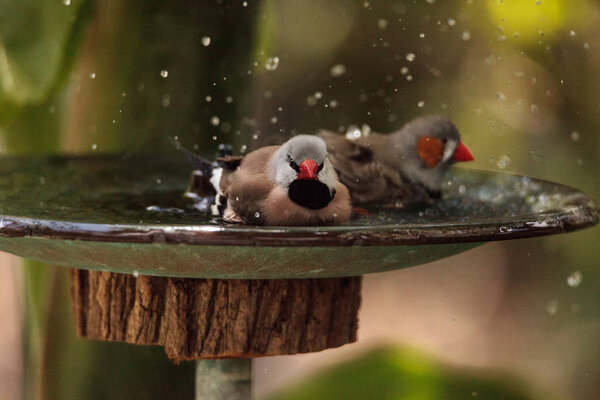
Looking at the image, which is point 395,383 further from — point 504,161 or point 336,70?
point 336,70

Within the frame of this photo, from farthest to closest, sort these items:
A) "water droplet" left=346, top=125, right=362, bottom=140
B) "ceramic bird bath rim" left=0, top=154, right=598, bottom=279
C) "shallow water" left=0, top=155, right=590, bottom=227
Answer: "water droplet" left=346, top=125, right=362, bottom=140 < "shallow water" left=0, top=155, right=590, bottom=227 < "ceramic bird bath rim" left=0, top=154, right=598, bottom=279

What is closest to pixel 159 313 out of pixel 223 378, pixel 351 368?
pixel 223 378

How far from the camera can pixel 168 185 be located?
239 cm

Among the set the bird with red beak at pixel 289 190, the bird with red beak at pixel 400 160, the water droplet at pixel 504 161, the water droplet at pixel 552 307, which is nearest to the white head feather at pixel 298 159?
the bird with red beak at pixel 289 190

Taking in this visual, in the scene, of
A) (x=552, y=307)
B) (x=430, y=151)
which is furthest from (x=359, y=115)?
(x=552, y=307)

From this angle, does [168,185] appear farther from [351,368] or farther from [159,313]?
[351,368]

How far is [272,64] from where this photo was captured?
3.24m

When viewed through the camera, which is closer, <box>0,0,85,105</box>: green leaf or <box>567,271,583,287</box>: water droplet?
<box>0,0,85,105</box>: green leaf

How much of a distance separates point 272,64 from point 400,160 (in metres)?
1.03

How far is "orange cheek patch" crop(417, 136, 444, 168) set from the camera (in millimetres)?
2387

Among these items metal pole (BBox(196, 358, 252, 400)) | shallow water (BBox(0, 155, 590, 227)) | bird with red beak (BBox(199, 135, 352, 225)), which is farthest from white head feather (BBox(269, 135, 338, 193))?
metal pole (BBox(196, 358, 252, 400))

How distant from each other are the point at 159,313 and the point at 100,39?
66.3 inches

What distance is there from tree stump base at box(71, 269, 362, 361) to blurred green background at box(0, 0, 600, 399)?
1.00 metres

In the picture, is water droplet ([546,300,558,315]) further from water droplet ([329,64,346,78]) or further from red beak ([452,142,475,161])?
red beak ([452,142,475,161])
